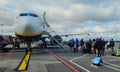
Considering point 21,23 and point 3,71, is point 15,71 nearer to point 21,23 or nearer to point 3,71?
point 3,71

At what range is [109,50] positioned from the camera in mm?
36562

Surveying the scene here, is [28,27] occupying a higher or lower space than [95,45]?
higher

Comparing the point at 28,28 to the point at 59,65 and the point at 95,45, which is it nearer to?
the point at 95,45

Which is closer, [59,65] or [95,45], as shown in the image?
[59,65]

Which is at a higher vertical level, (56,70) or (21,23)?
(21,23)

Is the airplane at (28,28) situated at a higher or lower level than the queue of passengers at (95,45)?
higher

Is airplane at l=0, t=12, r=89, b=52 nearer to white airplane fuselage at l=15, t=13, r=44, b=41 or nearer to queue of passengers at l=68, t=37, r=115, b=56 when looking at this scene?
white airplane fuselage at l=15, t=13, r=44, b=41

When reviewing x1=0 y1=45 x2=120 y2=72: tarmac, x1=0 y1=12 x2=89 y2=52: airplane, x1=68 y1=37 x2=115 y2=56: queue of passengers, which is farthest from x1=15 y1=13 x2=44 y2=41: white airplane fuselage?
x1=68 y1=37 x2=115 y2=56: queue of passengers

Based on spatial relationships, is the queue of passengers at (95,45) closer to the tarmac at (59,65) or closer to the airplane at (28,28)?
the tarmac at (59,65)

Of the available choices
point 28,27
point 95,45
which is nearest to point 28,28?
point 28,27

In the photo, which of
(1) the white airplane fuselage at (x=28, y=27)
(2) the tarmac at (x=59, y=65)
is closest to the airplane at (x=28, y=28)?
(1) the white airplane fuselage at (x=28, y=27)

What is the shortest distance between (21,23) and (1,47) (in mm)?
10946

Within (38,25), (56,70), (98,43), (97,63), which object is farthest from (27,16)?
(56,70)

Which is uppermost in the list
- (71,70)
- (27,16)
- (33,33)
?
(27,16)
